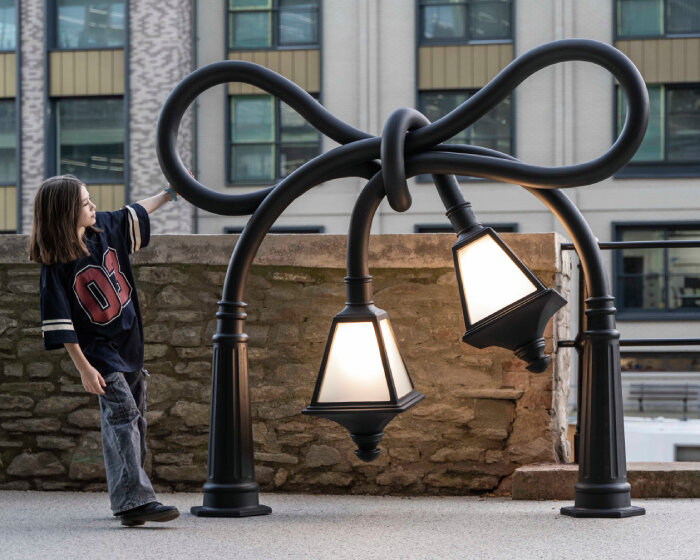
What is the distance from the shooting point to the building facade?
18875 millimetres

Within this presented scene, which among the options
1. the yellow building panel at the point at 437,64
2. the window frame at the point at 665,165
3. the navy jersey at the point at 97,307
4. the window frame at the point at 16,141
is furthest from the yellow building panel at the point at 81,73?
the navy jersey at the point at 97,307

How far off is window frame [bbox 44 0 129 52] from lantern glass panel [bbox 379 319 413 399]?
1711 cm

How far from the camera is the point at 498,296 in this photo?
405 cm

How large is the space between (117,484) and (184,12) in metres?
16.9

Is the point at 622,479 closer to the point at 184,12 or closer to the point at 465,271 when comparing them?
the point at 465,271

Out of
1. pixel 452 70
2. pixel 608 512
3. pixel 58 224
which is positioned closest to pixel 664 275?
pixel 452 70

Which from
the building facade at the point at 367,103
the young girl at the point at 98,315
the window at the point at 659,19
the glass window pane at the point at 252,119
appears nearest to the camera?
the young girl at the point at 98,315

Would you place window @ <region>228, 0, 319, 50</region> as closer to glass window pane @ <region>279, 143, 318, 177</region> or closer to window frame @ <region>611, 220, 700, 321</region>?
glass window pane @ <region>279, 143, 318, 177</region>

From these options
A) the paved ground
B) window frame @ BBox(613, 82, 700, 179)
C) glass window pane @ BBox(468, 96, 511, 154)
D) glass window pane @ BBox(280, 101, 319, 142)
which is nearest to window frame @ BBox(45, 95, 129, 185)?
glass window pane @ BBox(280, 101, 319, 142)

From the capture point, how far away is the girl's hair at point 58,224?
13.6ft

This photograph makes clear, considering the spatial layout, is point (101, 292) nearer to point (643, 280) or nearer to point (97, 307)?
point (97, 307)

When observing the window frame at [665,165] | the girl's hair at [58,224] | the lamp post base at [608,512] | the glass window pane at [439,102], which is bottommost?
the lamp post base at [608,512]

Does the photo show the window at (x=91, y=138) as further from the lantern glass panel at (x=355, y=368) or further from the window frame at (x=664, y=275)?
the lantern glass panel at (x=355, y=368)

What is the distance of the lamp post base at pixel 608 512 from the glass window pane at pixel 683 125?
52.5ft
